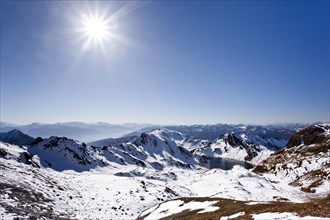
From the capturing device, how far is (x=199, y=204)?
39906 millimetres

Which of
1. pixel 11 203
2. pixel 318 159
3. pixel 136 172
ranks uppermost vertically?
pixel 11 203

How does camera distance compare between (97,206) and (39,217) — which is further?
(97,206)

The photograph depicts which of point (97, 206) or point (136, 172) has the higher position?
point (97, 206)

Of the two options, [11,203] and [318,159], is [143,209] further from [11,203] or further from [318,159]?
[318,159]

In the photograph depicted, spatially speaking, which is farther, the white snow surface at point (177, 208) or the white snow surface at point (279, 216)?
the white snow surface at point (177, 208)

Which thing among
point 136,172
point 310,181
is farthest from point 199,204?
point 136,172

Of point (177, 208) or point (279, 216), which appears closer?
point (279, 216)

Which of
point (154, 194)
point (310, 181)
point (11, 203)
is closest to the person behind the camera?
point (11, 203)

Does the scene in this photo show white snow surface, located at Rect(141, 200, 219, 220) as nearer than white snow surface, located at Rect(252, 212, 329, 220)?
No

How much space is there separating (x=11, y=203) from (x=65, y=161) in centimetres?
16479

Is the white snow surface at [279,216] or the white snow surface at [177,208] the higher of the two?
the white snow surface at [279,216]

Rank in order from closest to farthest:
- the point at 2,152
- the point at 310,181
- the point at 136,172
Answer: the point at 2,152
the point at 310,181
the point at 136,172

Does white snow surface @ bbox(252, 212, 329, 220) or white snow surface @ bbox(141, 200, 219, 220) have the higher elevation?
white snow surface @ bbox(252, 212, 329, 220)

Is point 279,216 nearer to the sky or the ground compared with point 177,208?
nearer to the sky
